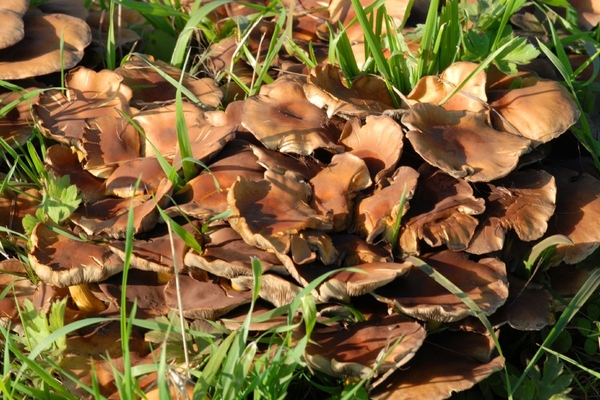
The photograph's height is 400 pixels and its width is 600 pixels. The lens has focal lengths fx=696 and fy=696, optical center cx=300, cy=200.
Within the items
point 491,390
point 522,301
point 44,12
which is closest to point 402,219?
point 522,301

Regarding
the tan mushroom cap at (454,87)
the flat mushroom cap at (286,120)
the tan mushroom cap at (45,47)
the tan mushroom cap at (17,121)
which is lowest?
the tan mushroom cap at (17,121)

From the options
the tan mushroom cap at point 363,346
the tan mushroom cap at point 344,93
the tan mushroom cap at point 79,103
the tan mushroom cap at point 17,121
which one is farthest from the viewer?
the tan mushroom cap at point 17,121

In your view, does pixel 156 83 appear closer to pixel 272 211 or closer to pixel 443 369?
pixel 272 211

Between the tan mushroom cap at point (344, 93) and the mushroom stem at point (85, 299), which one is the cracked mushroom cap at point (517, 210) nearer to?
the tan mushroom cap at point (344, 93)

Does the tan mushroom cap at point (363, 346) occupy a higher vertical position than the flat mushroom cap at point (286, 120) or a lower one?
lower

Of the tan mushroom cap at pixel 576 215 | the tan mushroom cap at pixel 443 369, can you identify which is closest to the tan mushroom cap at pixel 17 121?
the tan mushroom cap at pixel 443 369

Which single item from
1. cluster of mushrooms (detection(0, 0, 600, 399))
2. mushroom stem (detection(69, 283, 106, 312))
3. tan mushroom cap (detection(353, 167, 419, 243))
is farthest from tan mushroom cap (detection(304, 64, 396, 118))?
mushroom stem (detection(69, 283, 106, 312))

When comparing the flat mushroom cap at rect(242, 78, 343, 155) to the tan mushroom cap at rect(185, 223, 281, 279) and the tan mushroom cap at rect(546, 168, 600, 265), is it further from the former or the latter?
the tan mushroom cap at rect(546, 168, 600, 265)
